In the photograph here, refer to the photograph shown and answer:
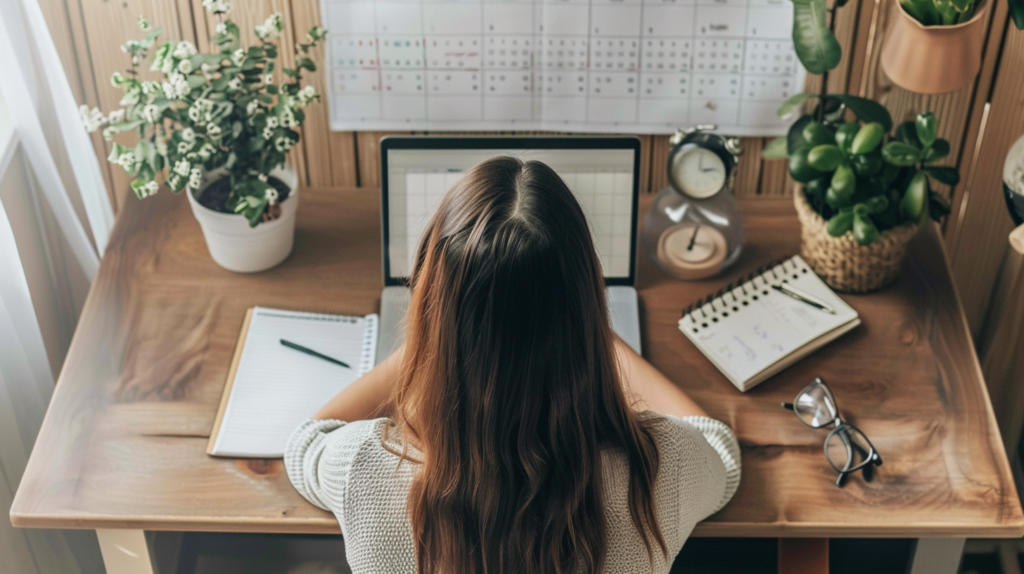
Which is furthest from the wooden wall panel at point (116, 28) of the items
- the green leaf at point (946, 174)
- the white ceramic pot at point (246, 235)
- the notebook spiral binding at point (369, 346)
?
the green leaf at point (946, 174)

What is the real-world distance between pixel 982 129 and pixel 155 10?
1.30 m

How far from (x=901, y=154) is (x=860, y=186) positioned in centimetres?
7

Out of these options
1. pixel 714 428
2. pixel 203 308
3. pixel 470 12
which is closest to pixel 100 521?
pixel 203 308

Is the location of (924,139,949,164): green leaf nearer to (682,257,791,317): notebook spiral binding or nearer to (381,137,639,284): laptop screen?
(682,257,791,317): notebook spiral binding

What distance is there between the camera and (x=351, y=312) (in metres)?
1.37

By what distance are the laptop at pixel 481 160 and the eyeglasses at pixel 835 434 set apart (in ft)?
0.76

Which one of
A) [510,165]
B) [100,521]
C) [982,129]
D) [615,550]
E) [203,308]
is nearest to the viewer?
[510,165]

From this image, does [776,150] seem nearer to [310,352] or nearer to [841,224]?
[841,224]

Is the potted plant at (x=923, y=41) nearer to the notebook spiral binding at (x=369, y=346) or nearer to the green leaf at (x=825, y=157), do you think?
the green leaf at (x=825, y=157)

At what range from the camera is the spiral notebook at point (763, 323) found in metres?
1.27

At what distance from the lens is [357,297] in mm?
1398

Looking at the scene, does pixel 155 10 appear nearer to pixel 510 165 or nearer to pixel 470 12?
pixel 470 12

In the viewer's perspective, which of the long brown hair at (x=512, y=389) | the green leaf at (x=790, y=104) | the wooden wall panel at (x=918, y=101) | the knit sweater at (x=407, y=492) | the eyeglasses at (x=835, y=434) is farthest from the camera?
the wooden wall panel at (x=918, y=101)

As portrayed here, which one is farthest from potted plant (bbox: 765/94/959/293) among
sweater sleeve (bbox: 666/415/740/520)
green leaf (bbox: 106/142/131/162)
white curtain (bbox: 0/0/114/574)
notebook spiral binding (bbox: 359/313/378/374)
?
white curtain (bbox: 0/0/114/574)
